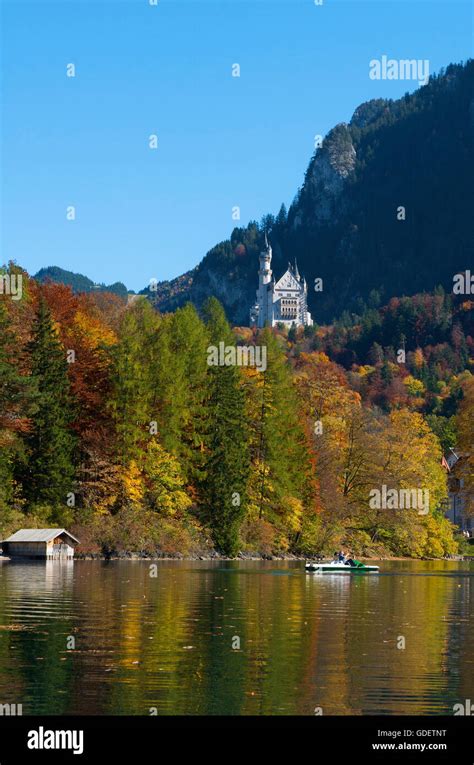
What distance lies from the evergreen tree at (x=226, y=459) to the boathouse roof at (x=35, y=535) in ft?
50.5

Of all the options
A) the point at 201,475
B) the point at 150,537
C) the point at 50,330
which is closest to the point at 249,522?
the point at 201,475

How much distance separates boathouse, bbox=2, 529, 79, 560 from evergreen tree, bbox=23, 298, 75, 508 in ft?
17.0

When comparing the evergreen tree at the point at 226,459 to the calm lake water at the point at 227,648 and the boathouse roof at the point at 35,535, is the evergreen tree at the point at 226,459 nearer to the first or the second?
the boathouse roof at the point at 35,535

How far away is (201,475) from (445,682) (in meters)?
63.8

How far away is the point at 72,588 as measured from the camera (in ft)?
160

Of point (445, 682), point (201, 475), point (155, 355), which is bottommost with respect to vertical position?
point (445, 682)

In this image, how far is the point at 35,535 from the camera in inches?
2879

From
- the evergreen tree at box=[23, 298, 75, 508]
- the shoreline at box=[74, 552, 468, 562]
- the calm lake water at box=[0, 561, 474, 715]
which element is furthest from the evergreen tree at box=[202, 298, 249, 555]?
the calm lake water at box=[0, 561, 474, 715]

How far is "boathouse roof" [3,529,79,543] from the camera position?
7250 centimetres

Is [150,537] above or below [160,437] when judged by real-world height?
below

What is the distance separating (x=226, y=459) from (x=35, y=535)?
67.1 ft

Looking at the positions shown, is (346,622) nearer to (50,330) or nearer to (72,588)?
(72,588)
